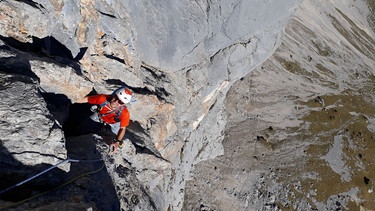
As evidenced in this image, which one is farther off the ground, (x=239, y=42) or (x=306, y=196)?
(x=239, y=42)

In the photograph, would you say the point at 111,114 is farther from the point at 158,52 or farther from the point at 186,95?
the point at 186,95

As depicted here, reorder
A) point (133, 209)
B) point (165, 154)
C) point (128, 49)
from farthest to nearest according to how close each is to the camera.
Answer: point (165, 154)
point (128, 49)
point (133, 209)

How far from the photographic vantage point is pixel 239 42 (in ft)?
63.6

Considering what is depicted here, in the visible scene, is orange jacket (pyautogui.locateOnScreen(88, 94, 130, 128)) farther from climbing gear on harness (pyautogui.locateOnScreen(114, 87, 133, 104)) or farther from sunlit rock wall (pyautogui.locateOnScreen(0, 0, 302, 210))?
climbing gear on harness (pyautogui.locateOnScreen(114, 87, 133, 104))

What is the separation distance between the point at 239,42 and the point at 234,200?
1015 cm

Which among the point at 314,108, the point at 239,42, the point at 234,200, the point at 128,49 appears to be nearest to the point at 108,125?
the point at 128,49

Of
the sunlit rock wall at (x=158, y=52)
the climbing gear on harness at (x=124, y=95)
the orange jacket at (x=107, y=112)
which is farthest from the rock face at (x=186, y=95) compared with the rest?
the climbing gear on harness at (x=124, y=95)

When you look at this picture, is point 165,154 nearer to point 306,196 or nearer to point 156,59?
point 156,59

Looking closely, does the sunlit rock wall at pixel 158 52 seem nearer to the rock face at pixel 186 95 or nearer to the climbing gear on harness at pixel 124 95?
the rock face at pixel 186 95

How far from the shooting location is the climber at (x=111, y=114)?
1142cm

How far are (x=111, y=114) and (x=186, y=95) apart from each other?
5.94 meters

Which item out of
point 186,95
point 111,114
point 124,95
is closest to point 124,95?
point 124,95

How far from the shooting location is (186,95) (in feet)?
56.5

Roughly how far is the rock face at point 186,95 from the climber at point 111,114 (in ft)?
1.60
